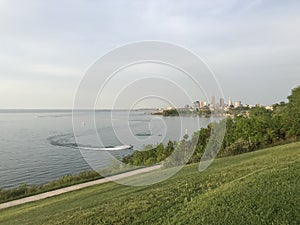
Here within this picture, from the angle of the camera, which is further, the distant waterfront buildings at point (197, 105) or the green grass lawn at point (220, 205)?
the distant waterfront buildings at point (197, 105)

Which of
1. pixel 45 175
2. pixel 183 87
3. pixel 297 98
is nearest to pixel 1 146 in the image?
pixel 45 175

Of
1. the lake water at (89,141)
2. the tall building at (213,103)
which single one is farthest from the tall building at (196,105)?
the lake water at (89,141)

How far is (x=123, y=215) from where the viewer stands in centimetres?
570

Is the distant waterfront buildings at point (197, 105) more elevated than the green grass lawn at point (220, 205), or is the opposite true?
the distant waterfront buildings at point (197, 105)

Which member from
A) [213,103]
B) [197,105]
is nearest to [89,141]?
[197,105]

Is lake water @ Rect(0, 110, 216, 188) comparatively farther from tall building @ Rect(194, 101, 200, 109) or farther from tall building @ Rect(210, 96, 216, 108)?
tall building @ Rect(210, 96, 216, 108)

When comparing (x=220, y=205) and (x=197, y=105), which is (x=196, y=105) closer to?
(x=197, y=105)

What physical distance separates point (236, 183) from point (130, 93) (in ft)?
10.9

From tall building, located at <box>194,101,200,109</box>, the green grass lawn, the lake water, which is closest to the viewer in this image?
the green grass lawn

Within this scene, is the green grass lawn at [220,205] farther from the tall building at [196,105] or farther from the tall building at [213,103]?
the tall building at [196,105]

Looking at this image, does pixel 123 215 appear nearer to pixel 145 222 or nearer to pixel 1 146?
pixel 145 222

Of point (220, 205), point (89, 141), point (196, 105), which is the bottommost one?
point (220, 205)

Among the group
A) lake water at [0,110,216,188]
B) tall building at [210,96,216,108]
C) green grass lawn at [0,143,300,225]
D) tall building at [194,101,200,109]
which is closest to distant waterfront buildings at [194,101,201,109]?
tall building at [194,101,200,109]

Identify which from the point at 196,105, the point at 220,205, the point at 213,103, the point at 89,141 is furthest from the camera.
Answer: the point at 89,141
